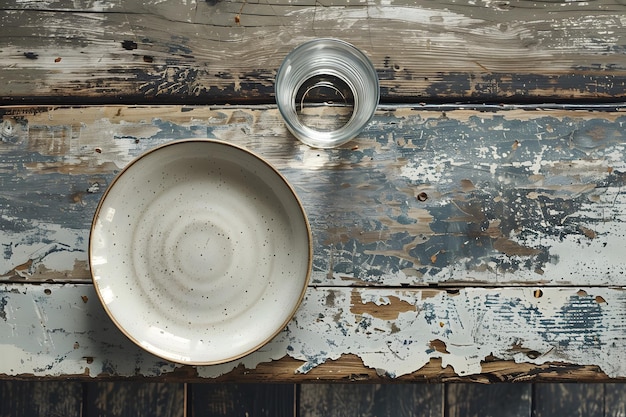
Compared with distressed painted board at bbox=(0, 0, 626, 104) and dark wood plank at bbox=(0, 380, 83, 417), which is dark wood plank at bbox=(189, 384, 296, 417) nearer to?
dark wood plank at bbox=(0, 380, 83, 417)

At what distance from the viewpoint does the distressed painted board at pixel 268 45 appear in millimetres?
628

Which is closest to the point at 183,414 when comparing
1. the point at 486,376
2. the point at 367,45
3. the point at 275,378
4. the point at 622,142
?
the point at 275,378

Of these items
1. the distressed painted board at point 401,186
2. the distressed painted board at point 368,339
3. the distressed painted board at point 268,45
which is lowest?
the distressed painted board at point 368,339

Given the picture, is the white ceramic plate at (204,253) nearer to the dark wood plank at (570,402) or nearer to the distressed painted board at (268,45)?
the distressed painted board at (268,45)

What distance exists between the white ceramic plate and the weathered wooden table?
3cm

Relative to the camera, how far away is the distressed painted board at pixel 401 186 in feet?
2.03

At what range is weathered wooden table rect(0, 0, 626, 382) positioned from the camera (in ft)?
2.02

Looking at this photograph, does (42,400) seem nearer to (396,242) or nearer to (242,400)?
(242,400)

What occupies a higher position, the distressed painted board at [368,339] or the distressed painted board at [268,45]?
the distressed painted board at [268,45]

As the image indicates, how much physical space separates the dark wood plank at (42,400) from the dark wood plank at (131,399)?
16 millimetres

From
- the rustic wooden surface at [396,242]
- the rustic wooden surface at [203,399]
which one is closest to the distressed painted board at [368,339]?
the rustic wooden surface at [396,242]

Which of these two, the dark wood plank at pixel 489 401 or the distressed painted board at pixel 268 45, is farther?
the dark wood plank at pixel 489 401

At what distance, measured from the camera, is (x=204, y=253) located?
23.7 inches

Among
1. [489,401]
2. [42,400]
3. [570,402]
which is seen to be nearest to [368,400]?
[489,401]
